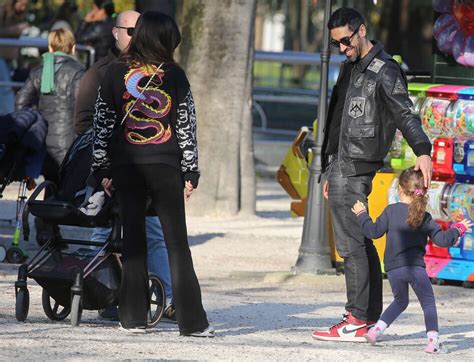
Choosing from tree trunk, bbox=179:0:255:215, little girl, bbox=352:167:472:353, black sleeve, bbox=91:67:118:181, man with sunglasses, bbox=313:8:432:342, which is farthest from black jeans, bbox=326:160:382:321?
tree trunk, bbox=179:0:255:215

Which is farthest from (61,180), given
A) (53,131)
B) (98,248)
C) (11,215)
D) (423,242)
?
(11,215)

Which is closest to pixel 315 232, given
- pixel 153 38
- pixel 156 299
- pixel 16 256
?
pixel 16 256

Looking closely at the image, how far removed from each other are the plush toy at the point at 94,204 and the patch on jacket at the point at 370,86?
1608 millimetres

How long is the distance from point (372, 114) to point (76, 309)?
1973 mm

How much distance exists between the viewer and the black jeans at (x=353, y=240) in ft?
26.2

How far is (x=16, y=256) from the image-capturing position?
11.5 m

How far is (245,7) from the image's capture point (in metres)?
15.2

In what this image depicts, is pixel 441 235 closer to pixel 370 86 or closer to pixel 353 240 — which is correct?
pixel 353 240

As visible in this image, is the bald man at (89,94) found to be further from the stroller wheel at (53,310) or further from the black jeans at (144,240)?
the black jeans at (144,240)

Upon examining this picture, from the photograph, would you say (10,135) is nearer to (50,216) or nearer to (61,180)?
(61,180)

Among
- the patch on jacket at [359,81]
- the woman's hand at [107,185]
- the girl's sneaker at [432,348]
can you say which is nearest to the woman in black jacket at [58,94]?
the woman's hand at [107,185]

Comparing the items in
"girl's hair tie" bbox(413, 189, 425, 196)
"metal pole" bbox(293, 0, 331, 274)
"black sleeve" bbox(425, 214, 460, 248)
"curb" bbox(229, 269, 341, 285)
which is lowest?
"curb" bbox(229, 269, 341, 285)

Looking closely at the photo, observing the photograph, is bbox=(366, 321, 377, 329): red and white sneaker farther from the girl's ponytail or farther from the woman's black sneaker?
the woman's black sneaker

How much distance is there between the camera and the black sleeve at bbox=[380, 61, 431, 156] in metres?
7.80
